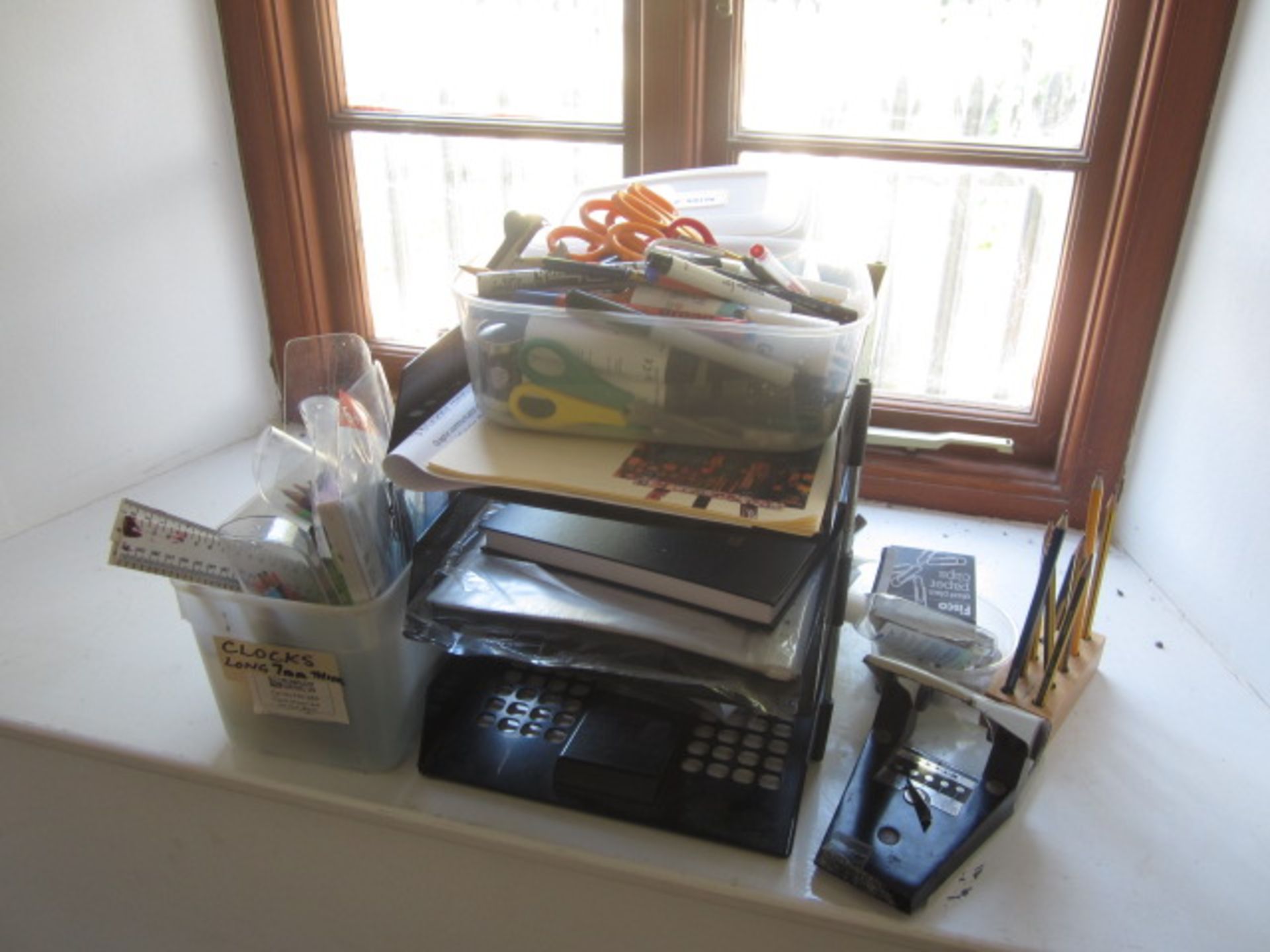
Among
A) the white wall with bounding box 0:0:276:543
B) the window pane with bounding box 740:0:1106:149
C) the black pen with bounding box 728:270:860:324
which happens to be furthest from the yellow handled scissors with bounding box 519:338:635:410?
the white wall with bounding box 0:0:276:543

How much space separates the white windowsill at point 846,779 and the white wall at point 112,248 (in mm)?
163

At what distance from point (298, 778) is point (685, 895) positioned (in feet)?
0.94

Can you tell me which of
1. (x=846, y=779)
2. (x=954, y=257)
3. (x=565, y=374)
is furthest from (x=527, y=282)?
(x=954, y=257)

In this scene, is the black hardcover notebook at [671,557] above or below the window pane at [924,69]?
below

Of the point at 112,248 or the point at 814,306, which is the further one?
the point at 112,248

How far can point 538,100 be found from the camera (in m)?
0.98

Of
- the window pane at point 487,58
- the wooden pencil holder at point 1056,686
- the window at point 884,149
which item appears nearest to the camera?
the wooden pencil holder at point 1056,686

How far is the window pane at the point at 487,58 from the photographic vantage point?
37.1 inches

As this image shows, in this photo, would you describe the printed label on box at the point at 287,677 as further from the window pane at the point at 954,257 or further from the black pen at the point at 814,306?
the window pane at the point at 954,257

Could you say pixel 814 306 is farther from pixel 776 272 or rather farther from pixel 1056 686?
pixel 1056 686

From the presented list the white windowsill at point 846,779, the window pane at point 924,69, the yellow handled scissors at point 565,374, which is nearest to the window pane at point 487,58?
the window pane at point 924,69

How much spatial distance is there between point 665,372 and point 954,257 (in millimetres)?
505

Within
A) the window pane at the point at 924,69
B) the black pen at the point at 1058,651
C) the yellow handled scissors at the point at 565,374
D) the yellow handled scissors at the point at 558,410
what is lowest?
the black pen at the point at 1058,651

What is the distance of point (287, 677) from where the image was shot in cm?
61
